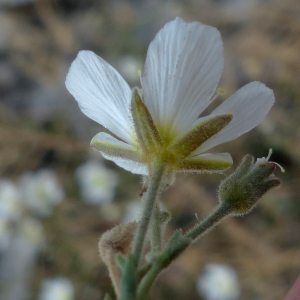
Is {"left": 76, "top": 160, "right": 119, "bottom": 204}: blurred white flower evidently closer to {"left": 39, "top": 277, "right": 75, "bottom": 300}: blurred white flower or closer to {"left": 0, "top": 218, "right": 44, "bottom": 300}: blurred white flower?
{"left": 0, "top": 218, "right": 44, "bottom": 300}: blurred white flower

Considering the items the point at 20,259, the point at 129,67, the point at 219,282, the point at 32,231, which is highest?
the point at 129,67

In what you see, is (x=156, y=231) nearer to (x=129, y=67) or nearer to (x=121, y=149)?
(x=121, y=149)

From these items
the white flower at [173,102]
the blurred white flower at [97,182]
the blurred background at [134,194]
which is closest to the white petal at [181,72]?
the white flower at [173,102]

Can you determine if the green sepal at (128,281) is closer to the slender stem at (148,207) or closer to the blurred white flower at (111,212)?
the slender stem at (148,207)

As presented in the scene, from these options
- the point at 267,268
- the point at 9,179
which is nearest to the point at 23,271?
the point at 9,179

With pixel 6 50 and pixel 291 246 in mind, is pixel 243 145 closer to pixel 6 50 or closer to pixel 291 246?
pixel 291 246

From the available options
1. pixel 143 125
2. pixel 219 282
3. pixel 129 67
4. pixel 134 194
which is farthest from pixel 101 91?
pixel 129 67
